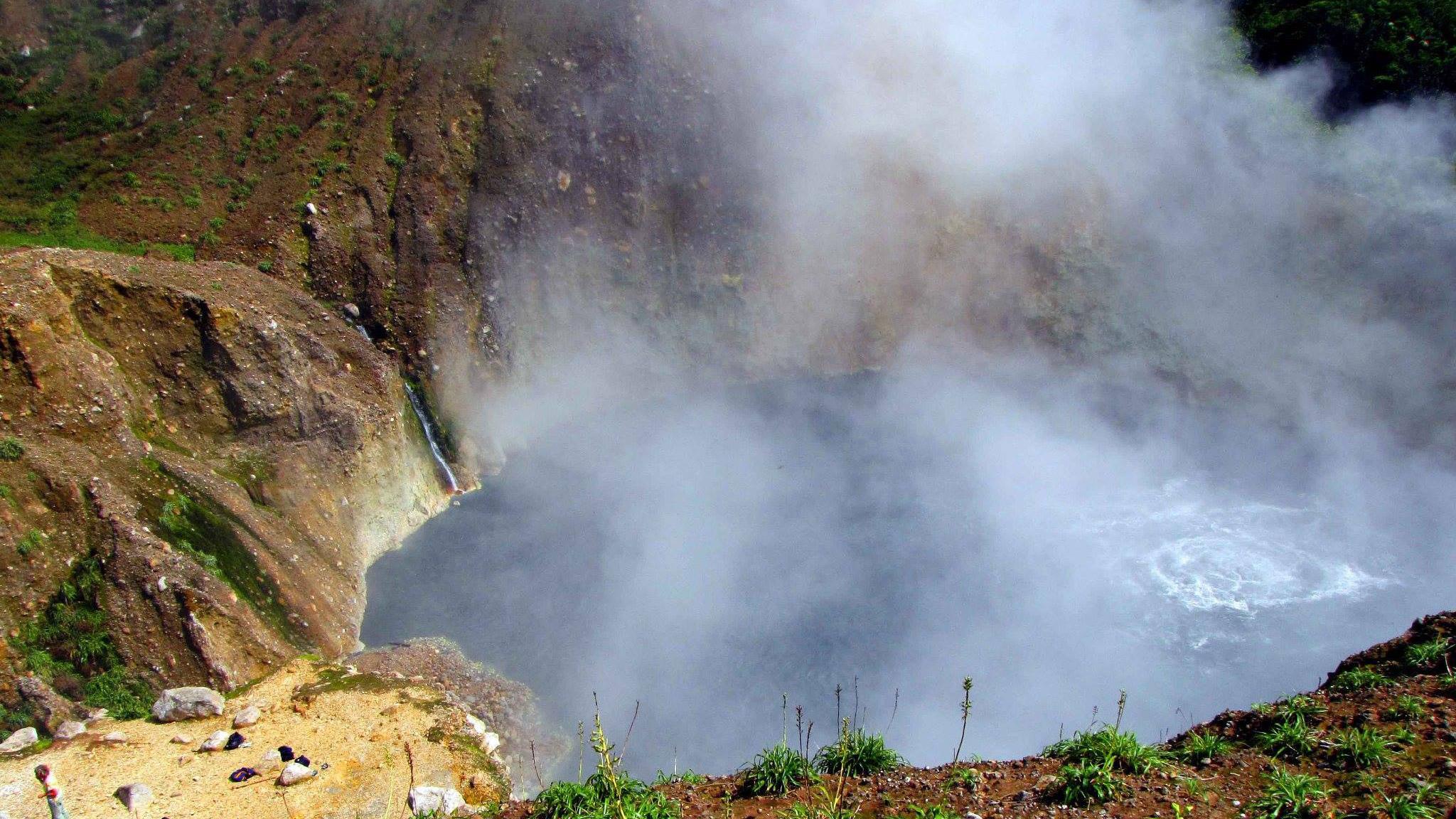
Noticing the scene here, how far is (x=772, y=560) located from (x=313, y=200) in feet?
68.5

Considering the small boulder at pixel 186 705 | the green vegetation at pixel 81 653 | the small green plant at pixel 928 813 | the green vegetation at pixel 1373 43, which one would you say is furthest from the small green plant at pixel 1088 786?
the green vegetation at pixel 1373 43

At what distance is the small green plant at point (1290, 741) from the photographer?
34.3ft

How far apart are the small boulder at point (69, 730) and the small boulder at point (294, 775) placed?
4220 millimetres

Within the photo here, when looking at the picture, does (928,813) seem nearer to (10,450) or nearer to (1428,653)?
(1428,653)

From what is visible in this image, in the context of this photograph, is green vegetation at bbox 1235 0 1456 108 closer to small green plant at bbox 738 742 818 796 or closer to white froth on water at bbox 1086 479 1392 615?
white froth on water at bbox 1086 479 1392 615

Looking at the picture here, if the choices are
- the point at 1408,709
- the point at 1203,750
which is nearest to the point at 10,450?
the point at 1203,750

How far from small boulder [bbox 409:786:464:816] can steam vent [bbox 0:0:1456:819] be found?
0.30ft

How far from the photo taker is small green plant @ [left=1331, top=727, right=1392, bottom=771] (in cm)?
982

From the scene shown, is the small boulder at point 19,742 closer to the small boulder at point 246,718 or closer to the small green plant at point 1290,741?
the small boulder at point 246,718

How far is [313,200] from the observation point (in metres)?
30.9

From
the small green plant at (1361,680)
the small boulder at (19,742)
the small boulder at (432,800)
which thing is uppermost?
the small boulder at (19,742)

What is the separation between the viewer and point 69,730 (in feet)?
55.2

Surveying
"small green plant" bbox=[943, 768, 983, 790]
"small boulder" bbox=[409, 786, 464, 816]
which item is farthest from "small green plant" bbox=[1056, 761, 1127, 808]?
"small boulder" bbox=[409, 786, 464, 816]

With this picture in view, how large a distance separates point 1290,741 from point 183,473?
2351 centimetres
